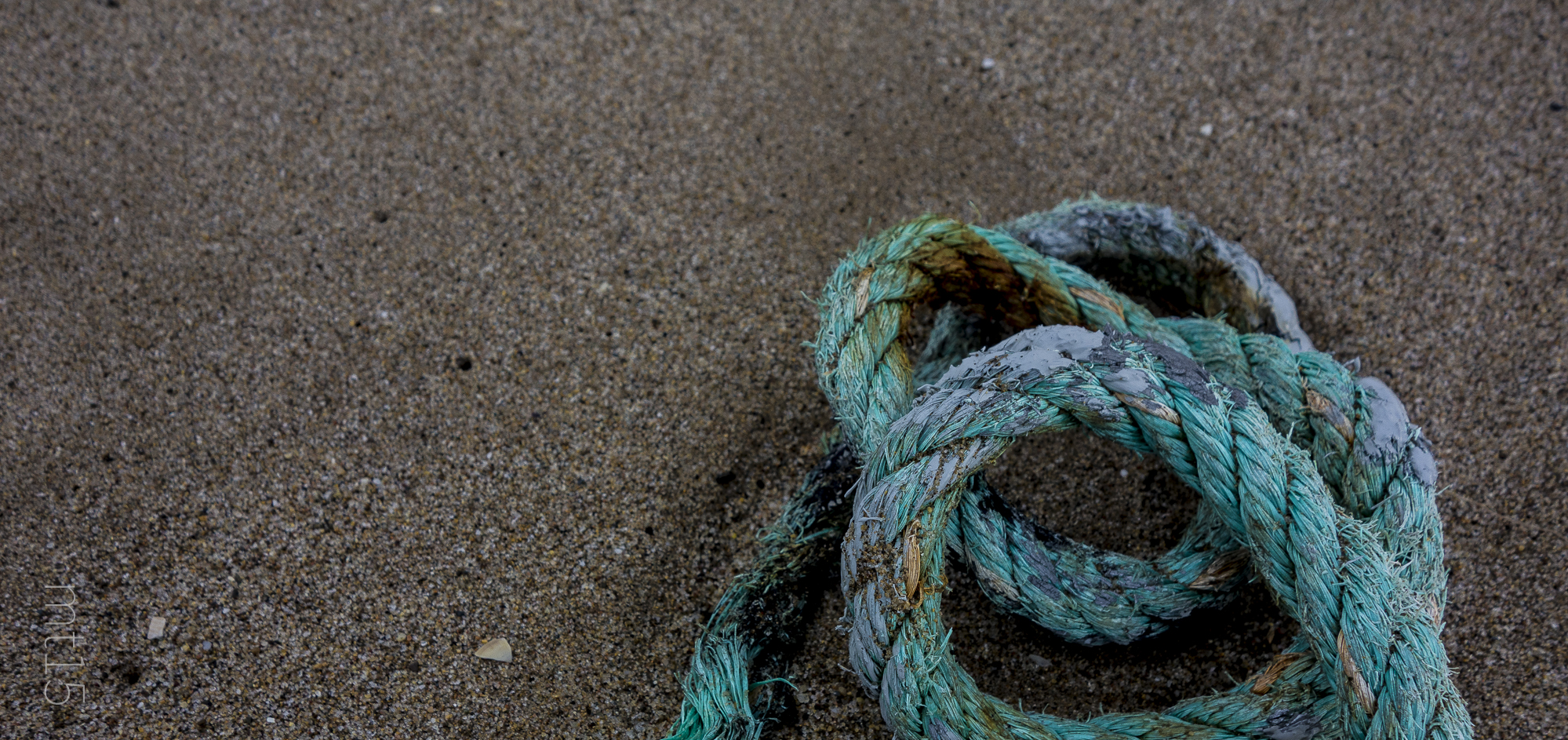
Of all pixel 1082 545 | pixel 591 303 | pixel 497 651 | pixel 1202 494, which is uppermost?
pixel 1202 494

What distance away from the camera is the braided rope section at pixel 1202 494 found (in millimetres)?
1207

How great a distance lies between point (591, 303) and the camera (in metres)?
1.84

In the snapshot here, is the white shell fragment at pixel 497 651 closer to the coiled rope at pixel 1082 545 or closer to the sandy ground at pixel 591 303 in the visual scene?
the sandy ground at pixel 591 303

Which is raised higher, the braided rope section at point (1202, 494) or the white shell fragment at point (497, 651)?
the braided rope section at point (1202, 494)

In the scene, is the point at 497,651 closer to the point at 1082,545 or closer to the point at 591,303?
the point at 591,303

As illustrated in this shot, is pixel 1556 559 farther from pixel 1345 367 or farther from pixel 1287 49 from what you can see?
pixel 1287 49

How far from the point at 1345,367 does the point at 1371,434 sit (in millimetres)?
166

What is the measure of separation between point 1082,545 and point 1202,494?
0.71ft

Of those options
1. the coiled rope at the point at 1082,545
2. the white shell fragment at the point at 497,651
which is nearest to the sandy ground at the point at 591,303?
the white shell fragment at the point at 497,651

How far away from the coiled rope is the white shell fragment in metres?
0.31

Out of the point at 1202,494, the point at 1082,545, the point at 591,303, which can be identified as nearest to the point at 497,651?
the point at 591,303

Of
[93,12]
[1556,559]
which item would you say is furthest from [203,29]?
[1556,559]

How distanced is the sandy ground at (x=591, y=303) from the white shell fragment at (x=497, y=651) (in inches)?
0.7

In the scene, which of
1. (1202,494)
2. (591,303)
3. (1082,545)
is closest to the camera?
(1202,494)
